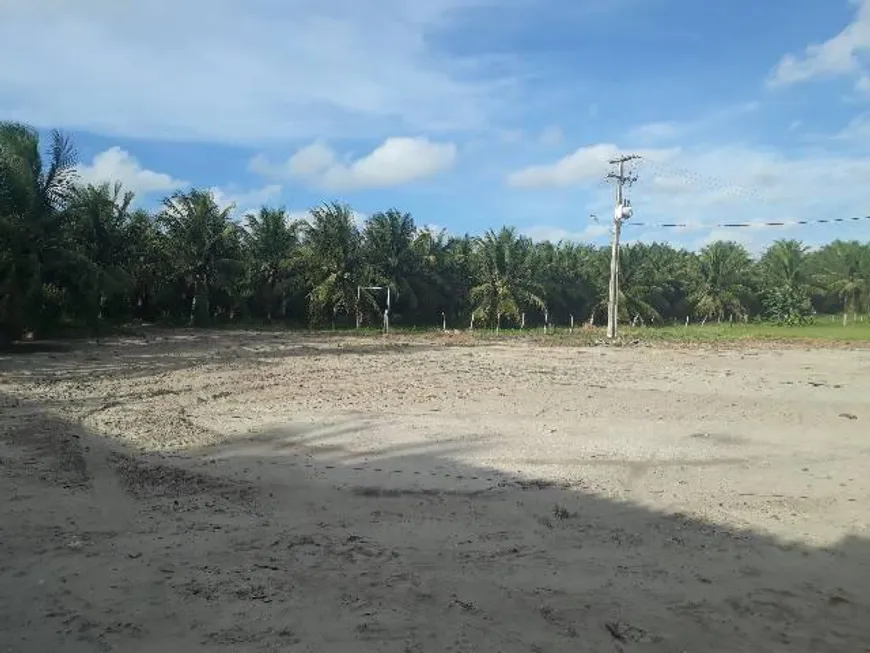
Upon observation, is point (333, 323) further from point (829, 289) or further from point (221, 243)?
point (829, 289)

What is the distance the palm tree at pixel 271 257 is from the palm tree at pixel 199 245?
3.40m

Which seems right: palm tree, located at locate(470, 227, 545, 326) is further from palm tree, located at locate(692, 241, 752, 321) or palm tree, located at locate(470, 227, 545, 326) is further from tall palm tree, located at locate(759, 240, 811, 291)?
tall palm tree, located at locate(759, 240, 811, 291)

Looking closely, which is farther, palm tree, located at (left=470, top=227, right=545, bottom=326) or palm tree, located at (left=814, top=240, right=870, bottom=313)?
palm tree, located at (left=814, top=240, right=870, bottom=313)

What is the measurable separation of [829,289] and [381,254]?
4298 cm

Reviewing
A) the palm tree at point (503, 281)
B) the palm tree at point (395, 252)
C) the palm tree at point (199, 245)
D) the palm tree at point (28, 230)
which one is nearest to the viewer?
the palm tree at point (28, 230)

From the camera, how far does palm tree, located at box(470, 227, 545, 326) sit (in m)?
45.3

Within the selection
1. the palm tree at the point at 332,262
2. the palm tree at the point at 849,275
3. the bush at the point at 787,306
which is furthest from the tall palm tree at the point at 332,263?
the palm tree at the point at 849,275

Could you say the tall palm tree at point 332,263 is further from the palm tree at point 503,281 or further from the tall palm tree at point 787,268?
the tall palm tree at point 787,268

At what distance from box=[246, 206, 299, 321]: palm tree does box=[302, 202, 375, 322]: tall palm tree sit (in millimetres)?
1095

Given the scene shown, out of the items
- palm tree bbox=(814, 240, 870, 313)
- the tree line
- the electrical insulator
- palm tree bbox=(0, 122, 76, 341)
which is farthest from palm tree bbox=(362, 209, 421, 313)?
palm tree bbox=(814, 240, 870, 313)

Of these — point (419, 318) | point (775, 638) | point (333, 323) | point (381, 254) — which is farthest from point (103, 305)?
point (775, 638)

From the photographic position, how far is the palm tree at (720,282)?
57.1 metres

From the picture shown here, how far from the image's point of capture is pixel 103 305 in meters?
31.4

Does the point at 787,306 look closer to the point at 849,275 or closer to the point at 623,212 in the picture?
the point at 849,275
